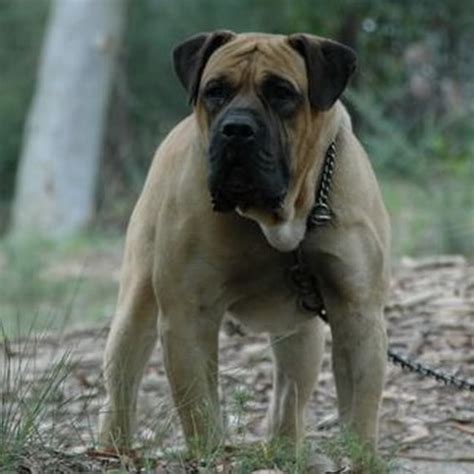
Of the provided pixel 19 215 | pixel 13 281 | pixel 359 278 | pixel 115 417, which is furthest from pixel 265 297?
pixel 19 215

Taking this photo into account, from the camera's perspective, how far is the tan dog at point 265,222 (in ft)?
17.5

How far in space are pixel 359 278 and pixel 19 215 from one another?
16444 mm


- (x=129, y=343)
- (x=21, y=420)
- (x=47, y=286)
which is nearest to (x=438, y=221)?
(x=47, y=286)

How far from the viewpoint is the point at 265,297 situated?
5758 mm

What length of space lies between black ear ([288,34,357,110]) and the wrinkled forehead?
33mm

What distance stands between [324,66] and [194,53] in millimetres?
521

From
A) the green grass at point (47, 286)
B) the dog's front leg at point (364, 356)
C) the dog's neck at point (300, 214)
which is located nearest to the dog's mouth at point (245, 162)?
the dog's neck at point (300, 214)

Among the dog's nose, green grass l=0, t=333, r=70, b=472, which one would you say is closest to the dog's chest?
the dog's nose

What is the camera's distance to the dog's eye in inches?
212

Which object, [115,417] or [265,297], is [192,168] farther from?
[115,417]

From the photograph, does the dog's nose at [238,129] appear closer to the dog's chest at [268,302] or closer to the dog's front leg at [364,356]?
the dog's chest at [268,302]

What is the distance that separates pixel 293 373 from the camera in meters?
6.66

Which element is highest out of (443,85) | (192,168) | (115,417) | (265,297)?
(192,168)

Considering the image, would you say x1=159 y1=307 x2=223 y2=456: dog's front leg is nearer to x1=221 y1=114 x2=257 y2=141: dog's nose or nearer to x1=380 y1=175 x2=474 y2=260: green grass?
x1=221 y1=114 x2=257 y2=141: dog's nose
